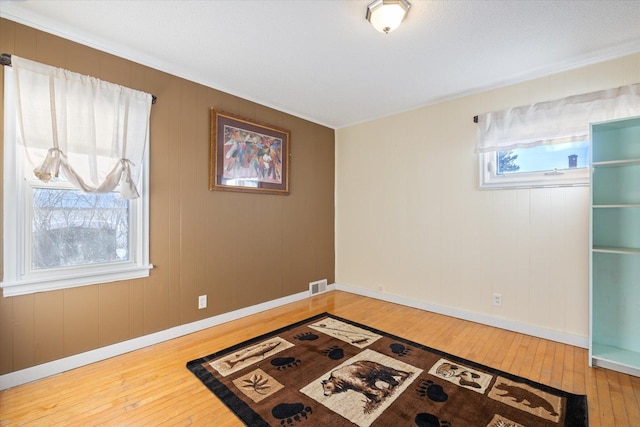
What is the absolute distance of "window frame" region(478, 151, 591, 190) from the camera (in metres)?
2.50

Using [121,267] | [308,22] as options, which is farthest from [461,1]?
[121,267]

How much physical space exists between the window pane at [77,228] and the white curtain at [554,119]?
3.47 metres

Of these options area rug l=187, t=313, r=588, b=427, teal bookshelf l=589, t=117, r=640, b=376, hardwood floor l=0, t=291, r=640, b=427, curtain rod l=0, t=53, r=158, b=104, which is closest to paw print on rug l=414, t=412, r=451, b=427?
area rug l=187, t=313, r=588, b=427

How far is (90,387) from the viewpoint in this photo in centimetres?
192

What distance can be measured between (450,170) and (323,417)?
108 inches

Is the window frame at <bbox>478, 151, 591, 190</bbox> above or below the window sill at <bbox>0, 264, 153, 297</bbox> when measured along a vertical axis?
above

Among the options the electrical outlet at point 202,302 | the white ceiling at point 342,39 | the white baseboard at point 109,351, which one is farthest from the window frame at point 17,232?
the electrical outlet at point 202,302

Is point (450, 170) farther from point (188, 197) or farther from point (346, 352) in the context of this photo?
point (188, 197)

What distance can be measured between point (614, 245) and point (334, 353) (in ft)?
7.99

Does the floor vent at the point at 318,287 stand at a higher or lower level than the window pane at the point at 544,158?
lower

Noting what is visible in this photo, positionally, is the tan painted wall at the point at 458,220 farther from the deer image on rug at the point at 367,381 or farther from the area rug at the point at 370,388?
the deer image on rug at the point at 367,381

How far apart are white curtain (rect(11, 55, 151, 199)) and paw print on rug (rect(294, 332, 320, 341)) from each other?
1872 mm

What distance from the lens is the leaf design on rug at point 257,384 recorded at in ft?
6.20

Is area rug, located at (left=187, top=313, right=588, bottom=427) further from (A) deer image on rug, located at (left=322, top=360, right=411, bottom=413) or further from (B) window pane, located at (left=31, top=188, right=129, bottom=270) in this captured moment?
(B) window pane, located at (left=31, top=188, right=129, bottom=270)
